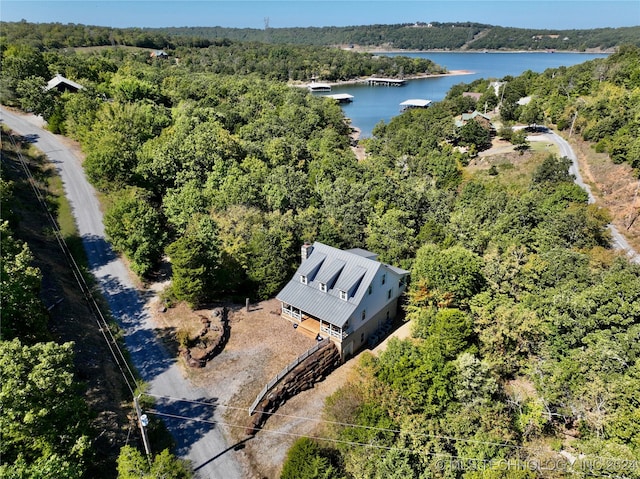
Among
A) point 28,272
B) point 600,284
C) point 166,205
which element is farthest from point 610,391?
point 166,205

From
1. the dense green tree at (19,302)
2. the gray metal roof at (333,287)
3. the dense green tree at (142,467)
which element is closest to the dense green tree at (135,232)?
the dense green tree at (19,302)

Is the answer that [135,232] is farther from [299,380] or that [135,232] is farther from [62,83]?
[62,83]

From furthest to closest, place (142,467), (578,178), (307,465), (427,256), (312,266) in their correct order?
(578,178), (427,256), (312,266), (307,465), (142,467)

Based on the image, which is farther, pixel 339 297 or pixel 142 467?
pixel 339 297

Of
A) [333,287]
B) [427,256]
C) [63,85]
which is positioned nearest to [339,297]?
[333,287]

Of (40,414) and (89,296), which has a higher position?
(40,414)

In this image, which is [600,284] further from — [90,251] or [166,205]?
[90,251]
